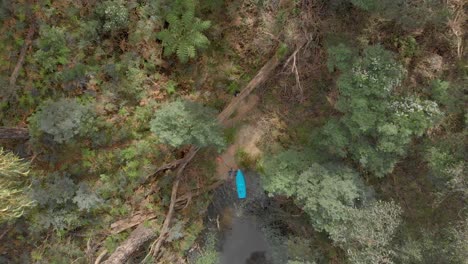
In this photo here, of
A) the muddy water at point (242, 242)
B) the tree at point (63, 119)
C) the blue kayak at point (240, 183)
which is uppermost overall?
the tree at point (63, 119)

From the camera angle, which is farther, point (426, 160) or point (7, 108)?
point (7, 108)

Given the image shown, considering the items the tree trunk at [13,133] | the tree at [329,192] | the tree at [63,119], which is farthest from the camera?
the tree trunk at [13,133]

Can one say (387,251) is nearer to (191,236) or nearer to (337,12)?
(191,236)

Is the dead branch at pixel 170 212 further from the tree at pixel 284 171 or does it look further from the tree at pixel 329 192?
the tree at pixel 329 192

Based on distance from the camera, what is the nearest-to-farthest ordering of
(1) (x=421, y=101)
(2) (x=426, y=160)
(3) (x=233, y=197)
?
(1) (x=421, y=101) → (2) (x=426, y=160) → (3) (x=233, y=197)

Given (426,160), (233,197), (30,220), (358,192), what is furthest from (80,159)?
(426,160)

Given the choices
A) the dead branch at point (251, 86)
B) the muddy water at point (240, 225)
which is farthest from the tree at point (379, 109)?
the muddy water at point (240, 225)
